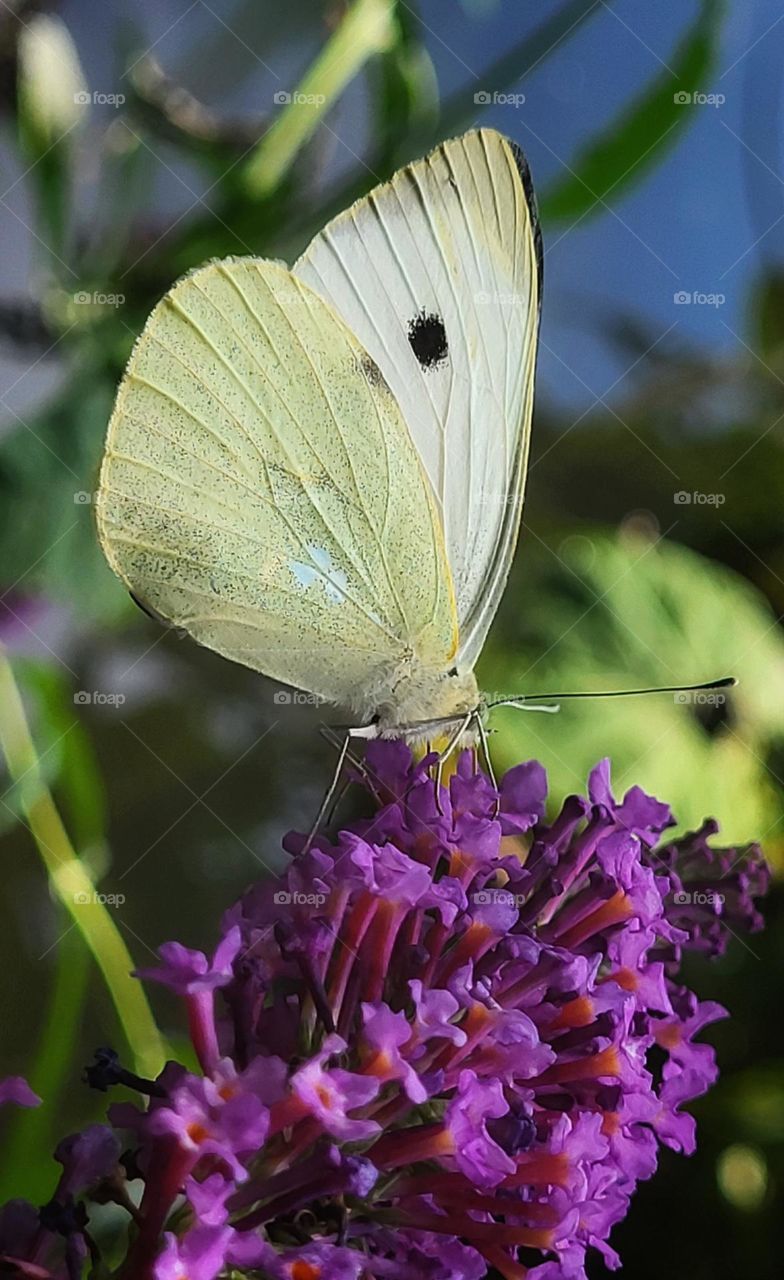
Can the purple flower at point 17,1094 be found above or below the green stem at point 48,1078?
above

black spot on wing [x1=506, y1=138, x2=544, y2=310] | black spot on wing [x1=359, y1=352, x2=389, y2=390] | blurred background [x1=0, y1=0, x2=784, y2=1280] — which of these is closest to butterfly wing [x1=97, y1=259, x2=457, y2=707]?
black spot on wing [x1=359, y1=352, x2=389, y2=390]

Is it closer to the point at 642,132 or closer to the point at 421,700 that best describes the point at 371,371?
the point at 421,700

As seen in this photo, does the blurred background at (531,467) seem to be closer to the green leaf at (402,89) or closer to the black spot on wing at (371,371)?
the green leaf at (402,89)

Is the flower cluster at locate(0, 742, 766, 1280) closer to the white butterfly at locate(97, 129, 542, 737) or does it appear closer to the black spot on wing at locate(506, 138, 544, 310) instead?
the white butterfly at locate(97, 129, 542, 737)

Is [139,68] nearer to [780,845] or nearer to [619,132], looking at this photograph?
[619,132]

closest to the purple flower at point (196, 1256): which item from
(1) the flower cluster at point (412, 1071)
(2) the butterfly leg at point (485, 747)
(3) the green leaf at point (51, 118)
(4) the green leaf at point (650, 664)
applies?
(1) the flower cluster at point (412, 1071)

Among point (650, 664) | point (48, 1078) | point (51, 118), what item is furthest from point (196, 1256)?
point (51, 118)
